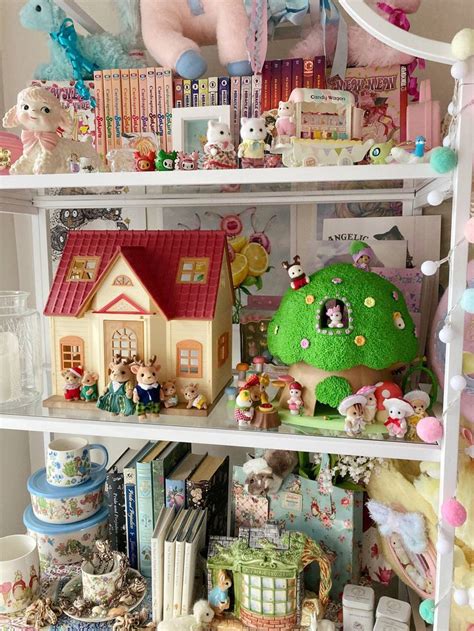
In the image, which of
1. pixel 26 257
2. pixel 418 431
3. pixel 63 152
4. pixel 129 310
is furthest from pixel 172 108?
pixel 418 431

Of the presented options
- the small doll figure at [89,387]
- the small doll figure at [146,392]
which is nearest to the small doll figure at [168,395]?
the small doll figure at [146,392]

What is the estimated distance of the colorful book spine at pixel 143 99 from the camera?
1070 millimetres

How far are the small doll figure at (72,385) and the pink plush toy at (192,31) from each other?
0.56 meters

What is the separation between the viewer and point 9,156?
905 millimetres

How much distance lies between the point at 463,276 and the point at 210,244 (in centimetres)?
42

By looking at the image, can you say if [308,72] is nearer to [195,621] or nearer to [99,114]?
[99,114]

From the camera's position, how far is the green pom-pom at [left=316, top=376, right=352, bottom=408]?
0.84 metres

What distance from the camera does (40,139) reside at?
0.90 metres

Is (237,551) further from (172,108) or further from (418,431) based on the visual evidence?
(172,108)

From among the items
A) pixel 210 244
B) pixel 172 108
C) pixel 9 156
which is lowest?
pixel 210 244

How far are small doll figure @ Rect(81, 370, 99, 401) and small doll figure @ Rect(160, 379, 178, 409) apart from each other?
0.12 meters

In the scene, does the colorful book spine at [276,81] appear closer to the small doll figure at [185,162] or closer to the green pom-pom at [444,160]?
the small doll figure at [185,162]

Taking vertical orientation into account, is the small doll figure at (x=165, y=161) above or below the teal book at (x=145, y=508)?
above

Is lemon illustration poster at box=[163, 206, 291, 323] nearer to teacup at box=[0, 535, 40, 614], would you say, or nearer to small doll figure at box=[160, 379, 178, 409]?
small doll figure at box=[160, 379, 178, 409]
